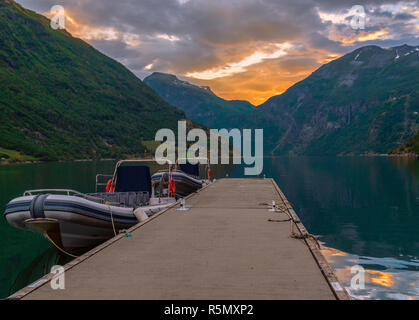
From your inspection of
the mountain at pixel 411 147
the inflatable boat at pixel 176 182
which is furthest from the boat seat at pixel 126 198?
the mountain at pixel 411 147

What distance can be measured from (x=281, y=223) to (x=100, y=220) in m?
6.53

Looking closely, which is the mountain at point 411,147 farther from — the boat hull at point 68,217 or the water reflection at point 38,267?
the water reflection at point 38,267

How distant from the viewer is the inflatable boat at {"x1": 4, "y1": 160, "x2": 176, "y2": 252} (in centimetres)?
1114

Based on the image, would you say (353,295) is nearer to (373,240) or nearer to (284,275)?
(284,275)

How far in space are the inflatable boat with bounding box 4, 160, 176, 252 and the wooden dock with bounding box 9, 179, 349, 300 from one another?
1.63m

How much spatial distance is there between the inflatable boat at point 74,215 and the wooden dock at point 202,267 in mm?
1628

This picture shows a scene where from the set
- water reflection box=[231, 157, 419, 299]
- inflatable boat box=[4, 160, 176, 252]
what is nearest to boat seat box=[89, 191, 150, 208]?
inflatable boat box=[4, 160, 176, 252]

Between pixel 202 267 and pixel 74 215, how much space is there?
5712mm

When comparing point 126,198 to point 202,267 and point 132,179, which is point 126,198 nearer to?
point 132,179

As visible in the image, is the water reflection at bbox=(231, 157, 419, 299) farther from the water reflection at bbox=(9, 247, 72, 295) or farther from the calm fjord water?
the water reflection at bbox=(9, 247, 72, 295)

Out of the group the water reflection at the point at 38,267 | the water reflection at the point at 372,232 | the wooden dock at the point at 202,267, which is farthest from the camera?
the water reflection at the point at 38,267

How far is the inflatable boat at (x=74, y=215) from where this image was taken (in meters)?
11.1

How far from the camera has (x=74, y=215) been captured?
37.4ft
